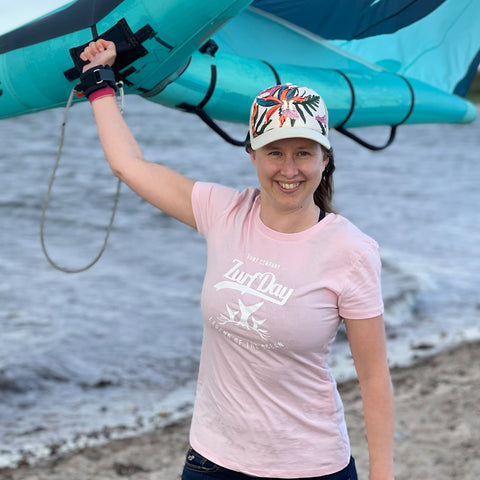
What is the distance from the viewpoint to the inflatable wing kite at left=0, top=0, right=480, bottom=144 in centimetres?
232

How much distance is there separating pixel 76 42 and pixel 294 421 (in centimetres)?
130

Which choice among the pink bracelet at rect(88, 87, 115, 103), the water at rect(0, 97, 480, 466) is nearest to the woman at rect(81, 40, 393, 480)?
the pink bracelet at rect(88, 87, 115, 103)

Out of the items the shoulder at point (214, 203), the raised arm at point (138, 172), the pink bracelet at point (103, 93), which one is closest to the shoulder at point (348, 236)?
the shoulder at point (214, 203)

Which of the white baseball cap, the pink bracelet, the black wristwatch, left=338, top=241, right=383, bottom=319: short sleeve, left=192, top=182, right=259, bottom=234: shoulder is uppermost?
the black wristwatch

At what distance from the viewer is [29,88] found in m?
2.58

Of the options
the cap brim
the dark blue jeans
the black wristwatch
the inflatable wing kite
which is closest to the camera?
the cap brim

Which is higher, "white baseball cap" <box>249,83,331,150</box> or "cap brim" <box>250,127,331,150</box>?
"white baseball cap" <box>249,83,331,150</box>

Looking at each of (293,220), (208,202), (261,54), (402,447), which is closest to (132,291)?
(402,447)

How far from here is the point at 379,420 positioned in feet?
6.24

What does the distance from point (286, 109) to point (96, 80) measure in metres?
0.58

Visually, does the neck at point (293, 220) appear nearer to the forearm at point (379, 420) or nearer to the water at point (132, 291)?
the forearm at point (379, 420)

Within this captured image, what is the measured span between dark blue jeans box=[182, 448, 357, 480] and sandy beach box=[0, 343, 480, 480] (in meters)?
2.24

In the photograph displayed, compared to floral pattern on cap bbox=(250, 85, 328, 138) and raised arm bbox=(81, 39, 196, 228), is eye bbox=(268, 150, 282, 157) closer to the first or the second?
floral pattern on cap bbox=(250, 85, 328, 138)

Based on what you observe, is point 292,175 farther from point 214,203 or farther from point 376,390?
point 376,390
